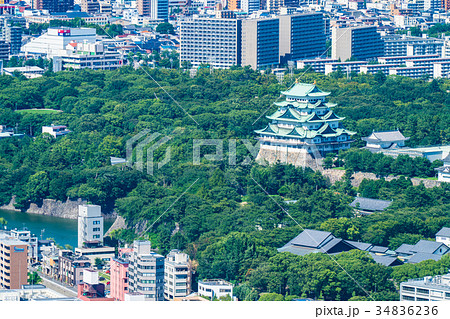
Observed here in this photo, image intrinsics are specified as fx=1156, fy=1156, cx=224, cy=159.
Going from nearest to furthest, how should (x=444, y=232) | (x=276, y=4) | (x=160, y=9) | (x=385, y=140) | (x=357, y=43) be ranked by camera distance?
1. (x=444, y=232)
2. (x=385, y=140)
3. (x=357, y=43)
4. (x=276, y=4)
5. (x=160, y=9)

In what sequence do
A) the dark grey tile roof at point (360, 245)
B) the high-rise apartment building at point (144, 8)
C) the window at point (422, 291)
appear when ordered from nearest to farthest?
1. the window at point (422, 291)
2. the dark grey tile roof at point (360, 245)
3. the high-rise apartment building at point (144, 8)

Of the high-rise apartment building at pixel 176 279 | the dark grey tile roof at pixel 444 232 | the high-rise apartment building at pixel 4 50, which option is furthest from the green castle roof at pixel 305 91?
the high-rise apartment building at pixel 4 50

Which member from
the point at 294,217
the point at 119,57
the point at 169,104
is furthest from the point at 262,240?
the point at 119,57

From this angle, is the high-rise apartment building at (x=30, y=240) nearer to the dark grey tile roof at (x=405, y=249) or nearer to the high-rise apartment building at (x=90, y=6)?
the dark grey tile roof at (x=405, y=249)

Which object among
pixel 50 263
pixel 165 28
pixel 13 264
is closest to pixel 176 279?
pixel 13 264

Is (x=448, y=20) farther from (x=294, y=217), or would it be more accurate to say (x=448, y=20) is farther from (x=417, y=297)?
(x=417, y=297)

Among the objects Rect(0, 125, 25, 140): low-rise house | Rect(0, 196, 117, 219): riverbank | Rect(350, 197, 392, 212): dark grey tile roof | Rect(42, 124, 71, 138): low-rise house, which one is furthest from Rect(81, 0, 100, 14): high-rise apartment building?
Rect(350, 197, 392, 212): dark grey tile roof

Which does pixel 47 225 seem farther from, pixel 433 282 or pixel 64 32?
pixel 64 32
